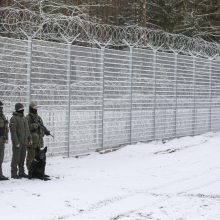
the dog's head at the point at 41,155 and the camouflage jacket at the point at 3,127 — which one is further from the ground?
the camouflage jacket at the point at 3,127

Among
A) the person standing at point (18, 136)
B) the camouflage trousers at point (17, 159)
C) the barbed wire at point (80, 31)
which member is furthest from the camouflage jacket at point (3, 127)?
the barbed wire at point (80, 31)

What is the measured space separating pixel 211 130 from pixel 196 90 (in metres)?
2.39

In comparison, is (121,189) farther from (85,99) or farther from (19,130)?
(85,99)

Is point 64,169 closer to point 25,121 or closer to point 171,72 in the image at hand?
point 25,121

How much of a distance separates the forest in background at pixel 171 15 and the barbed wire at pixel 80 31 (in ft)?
36.4

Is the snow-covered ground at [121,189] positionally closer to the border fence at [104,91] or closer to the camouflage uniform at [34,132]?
the camouflage uniform at [34,132]

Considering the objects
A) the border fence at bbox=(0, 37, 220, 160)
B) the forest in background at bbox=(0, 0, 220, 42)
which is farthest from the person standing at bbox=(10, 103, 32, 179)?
the forest in background at bbox=(0, 0, 220, 42)

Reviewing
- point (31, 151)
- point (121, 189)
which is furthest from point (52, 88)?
point (121, 189)

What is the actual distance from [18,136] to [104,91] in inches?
208

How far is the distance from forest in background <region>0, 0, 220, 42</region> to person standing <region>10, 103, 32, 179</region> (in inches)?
1012

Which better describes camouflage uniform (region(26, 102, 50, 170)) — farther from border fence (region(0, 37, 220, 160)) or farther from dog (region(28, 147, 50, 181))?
border fence (region(0, 37, 220, 160))

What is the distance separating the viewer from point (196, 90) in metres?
20.8

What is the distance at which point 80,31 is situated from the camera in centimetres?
1811

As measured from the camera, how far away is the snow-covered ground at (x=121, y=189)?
8.21 meters
